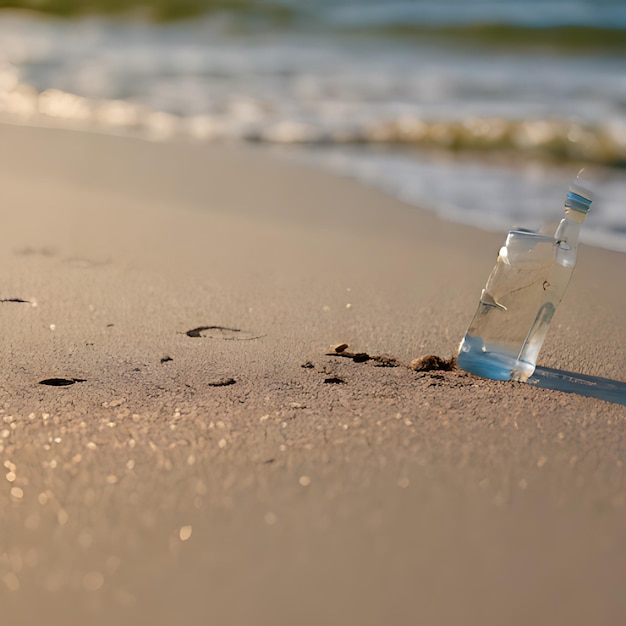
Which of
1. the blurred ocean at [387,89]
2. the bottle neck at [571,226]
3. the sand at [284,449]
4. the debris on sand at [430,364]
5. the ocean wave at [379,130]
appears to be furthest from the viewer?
the ocean wave at [379,130]

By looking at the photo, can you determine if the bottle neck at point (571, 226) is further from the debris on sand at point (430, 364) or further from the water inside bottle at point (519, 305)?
the debris on sand at point (430, 364)

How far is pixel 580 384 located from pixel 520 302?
18 centimetres

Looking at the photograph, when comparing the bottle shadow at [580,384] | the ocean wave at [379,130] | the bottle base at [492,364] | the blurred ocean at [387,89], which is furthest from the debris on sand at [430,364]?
the ocean wave at [379,130]

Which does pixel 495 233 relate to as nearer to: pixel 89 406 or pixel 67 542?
pixel 89 406

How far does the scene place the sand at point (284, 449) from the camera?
0.92 meters

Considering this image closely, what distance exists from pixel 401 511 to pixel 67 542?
1.29 ft

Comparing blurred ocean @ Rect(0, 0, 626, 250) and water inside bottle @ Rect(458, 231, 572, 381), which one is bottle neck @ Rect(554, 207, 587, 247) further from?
blurred ocean @ Rect(0, 0, 626, 250)

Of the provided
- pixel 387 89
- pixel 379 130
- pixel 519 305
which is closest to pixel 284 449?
pixel 519 305

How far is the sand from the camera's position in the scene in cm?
92

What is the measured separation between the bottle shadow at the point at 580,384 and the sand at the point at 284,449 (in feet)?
0.08

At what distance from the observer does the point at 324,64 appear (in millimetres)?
7953

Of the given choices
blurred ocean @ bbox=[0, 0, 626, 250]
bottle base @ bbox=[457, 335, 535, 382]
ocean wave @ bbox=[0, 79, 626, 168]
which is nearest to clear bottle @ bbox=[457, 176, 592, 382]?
bottle base @ bbox=[457, 335, 535, 382]

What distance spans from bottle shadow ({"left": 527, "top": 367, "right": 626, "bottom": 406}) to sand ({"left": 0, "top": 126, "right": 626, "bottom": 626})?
25 mm

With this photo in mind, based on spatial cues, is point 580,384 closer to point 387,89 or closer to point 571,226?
point 571,226
